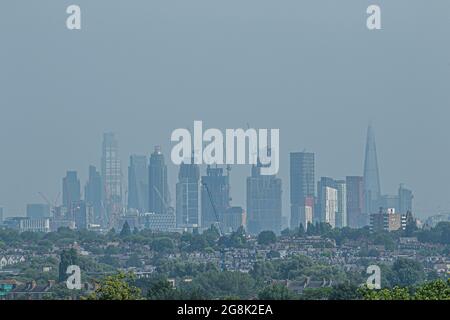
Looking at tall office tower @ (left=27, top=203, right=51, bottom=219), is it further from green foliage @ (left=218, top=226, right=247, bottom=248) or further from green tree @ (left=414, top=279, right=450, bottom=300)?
green tree @ (left=414, top=279, right=450, bottom=300)

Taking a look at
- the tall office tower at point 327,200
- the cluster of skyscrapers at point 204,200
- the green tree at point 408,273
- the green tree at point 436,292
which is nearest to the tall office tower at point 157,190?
the cluster of skyscrapers at point 204,200

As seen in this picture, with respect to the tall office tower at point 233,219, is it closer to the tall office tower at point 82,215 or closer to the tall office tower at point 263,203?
the tall office tower at point 263,203


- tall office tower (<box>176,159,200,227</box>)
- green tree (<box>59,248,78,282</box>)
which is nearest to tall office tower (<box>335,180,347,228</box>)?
tall office tower (<box>176,159,200,227</box>)

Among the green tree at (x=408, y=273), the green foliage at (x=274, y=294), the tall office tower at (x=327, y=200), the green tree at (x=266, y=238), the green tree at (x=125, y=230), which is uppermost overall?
the tall office tower at (x=327, y=200)

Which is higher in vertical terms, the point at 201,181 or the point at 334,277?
the point at 201,181
